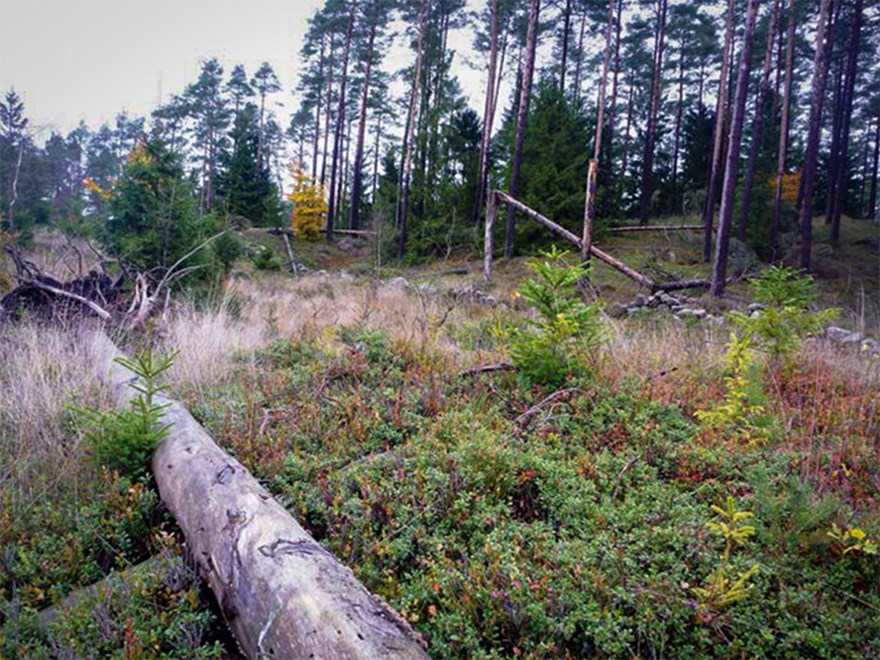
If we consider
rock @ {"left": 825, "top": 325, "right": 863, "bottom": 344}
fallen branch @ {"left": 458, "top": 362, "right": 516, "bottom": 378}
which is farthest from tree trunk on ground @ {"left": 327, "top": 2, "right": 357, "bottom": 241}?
fallen branch @ {"left": 458, "top": 362, "right": 516, "bottom": 378}

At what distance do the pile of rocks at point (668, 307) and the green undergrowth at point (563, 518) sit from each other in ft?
21.1

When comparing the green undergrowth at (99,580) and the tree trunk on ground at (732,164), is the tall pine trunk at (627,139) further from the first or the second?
the green undergrowth at (99,580)

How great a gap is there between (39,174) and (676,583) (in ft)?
128

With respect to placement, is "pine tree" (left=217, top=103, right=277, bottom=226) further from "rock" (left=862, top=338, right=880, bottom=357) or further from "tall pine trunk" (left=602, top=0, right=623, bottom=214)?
"rock" (left=862, top=338, right=880, bottom=357)

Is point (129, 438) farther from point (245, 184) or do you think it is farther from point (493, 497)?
point (245, 184)

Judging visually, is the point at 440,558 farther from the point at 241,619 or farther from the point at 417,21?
the point at 417,21

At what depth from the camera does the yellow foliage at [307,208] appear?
29.1 m

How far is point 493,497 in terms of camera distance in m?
3.10

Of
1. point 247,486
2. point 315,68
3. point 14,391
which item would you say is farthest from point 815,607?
point 315,68

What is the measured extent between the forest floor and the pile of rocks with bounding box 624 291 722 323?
441cm

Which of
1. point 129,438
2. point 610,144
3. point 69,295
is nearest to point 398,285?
point 69,295

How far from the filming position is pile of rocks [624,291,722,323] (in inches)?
403

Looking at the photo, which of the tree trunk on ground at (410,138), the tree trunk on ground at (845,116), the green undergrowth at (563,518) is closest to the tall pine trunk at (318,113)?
the tree trunk on ground at (410,138)

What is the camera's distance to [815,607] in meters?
2.28
